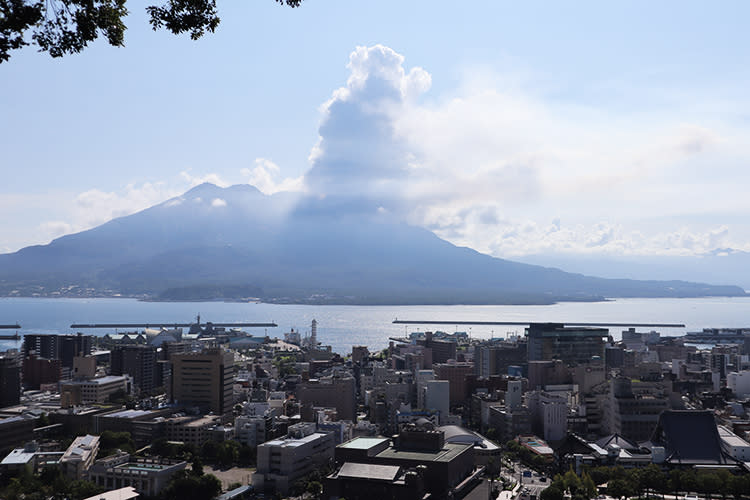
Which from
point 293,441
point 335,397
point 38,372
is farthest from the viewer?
point 38,372

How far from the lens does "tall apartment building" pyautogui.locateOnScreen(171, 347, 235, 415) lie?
25.4 m

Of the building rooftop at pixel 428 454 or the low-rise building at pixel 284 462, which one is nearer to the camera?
the building rooftop at pixel 428 454

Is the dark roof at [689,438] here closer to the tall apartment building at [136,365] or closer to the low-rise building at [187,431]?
the low-rise building at [187,431]

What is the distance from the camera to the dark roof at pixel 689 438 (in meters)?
18.8

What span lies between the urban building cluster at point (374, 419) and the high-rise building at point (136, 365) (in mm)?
70

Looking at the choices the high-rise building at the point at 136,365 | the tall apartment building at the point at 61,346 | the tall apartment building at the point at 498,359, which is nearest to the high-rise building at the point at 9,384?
the high-rise building at the point at 136,365

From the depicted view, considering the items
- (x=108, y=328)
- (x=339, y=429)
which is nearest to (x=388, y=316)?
(x=108, y=328)

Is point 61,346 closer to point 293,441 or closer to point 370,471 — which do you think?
point 293,441

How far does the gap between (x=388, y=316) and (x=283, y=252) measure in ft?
197

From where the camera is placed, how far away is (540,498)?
15992 millimetres

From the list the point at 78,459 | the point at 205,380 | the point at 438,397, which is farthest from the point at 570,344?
the point at 78,459

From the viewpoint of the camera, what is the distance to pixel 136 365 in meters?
35.8

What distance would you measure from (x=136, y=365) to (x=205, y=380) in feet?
39.0

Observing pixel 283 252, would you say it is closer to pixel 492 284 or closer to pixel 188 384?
pixel 492 284
